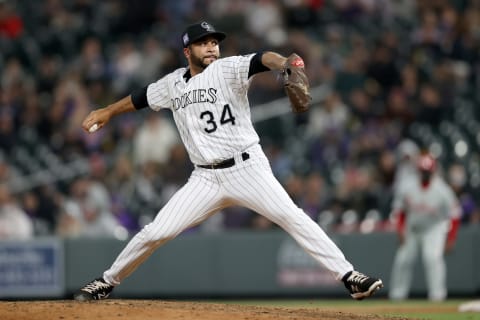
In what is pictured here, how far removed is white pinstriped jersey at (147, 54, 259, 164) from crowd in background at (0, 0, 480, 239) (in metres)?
6.40

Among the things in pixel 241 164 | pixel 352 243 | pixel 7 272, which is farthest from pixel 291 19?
pixel 241 164

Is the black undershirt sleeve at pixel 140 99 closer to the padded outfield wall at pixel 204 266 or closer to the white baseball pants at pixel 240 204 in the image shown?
the white baseball pants at pixel 240 204

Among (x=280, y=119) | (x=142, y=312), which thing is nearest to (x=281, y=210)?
(x=142, y=312)

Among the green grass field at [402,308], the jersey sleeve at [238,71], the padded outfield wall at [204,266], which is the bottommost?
the green grass field at [402,308]

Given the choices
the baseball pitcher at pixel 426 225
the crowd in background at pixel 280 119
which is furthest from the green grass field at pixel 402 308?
the crowd in background at pixel 280 119

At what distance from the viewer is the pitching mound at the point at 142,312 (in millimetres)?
6695

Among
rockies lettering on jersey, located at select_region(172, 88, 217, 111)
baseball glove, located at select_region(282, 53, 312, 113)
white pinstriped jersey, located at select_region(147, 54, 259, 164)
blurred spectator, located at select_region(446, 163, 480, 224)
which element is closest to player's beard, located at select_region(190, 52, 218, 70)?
white pinstriped jersey, located at select_region(147, 54, 259, 164)

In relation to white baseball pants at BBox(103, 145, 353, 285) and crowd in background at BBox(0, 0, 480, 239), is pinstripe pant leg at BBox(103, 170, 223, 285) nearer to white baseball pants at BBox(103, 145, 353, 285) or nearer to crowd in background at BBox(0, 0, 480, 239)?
white baseball pants at BBox(103, 145, 353, 285)

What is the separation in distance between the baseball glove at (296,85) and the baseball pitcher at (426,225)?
6485mm

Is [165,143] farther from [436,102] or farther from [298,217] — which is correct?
[298,217]

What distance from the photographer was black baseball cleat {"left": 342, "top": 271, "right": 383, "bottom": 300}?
22.2ft

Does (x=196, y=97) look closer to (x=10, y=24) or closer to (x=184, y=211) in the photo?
(x=184, y=211)

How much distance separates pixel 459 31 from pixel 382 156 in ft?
8.57

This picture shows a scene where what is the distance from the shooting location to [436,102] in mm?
14258
